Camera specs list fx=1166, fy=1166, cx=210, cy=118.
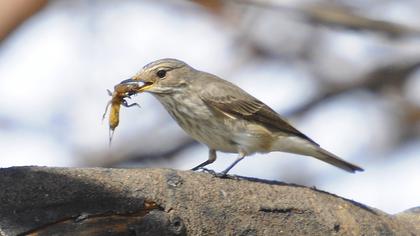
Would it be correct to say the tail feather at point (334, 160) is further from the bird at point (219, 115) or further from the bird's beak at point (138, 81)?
the bird's beak at point (138, 81)

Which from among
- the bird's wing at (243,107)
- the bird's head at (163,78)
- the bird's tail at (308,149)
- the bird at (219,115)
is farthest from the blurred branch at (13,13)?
the bird's tail at (308,149)

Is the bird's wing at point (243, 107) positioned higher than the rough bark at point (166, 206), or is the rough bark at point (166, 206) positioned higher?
the bird's wing at point (243, 107)

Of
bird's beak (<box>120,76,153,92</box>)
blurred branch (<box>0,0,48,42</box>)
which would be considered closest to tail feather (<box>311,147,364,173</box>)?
bird's beak (<box>120,76,153,92</box>)

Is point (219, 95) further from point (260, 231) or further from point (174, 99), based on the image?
point (260, 231)

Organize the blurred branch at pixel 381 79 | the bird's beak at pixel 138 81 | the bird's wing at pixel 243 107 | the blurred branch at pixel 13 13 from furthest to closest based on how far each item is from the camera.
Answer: the blurred branch at pixel 381 79 < the bird's wing at pixel 243 107 < the bird's beak at pixel 138 81 < the blurred branch at pixel 13 13

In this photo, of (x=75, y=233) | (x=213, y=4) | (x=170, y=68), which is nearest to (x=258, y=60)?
(x=213, y=4)

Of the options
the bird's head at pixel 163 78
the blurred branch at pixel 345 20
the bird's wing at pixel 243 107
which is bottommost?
the bird's wing at pixel 243 107

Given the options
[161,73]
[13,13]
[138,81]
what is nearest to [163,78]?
[161,73]
